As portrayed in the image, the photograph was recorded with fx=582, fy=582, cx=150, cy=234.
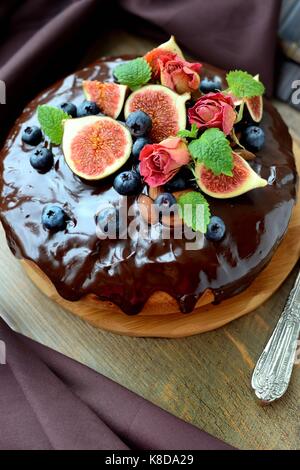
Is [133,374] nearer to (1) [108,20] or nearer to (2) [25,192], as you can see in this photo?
(2) [25,192]

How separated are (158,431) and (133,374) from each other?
306 millimetres

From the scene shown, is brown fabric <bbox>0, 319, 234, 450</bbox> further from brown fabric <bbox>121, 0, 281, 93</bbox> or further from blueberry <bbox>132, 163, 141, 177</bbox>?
brown fabric <bbox>121, 0, 281, 93</bbox>

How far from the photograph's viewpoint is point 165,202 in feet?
6.73

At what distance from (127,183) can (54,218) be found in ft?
0.96

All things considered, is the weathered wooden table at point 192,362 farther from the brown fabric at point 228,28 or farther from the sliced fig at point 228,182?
the brown fabric at point 228,28

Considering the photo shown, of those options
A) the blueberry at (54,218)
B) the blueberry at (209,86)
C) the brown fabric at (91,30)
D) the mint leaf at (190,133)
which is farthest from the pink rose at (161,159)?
the brown fabric at (91,30)

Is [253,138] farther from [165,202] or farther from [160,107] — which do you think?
[165,202]

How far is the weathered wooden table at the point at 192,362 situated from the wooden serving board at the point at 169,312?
2.5 inches

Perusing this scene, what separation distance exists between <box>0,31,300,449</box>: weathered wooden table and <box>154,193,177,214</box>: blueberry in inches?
23.2

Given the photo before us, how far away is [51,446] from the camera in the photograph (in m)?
1.98

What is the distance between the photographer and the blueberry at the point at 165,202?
205 centimetres

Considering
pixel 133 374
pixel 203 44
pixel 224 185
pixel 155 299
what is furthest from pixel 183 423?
pixel 203 44

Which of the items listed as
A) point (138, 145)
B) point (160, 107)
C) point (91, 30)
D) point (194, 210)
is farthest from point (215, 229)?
point (91, 30)

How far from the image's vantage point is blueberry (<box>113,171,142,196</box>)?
2092 millimetres
